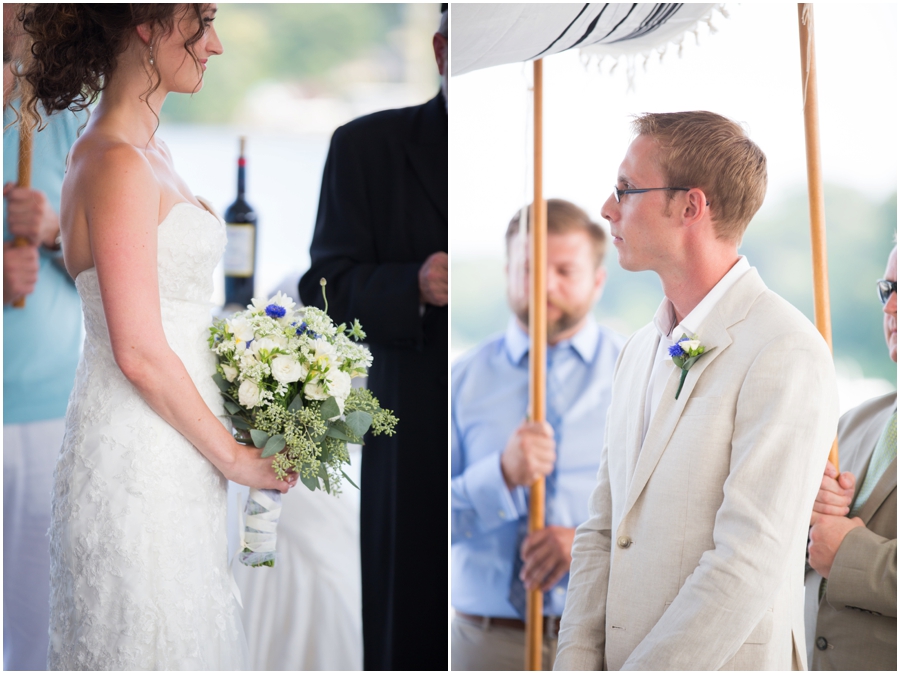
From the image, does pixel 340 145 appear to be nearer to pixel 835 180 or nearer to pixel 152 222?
pixel 152 222

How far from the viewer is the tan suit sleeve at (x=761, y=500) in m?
1.55

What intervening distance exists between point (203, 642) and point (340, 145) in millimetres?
1283

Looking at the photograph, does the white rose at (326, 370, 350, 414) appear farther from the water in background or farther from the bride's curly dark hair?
the bride's curly dark hair

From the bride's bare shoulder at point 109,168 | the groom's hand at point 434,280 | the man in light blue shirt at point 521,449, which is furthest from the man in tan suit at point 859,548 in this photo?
the bride's bare shoulder at point 109,168

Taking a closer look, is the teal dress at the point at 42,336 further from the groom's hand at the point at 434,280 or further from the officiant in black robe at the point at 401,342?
the groom's hand at the point at 434,280

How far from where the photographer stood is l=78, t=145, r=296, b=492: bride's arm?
61.4 inches

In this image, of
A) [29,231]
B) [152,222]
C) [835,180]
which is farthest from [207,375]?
[835,180]

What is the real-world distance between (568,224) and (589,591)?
960mm

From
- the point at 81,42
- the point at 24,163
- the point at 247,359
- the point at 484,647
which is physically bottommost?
the point at 484,647

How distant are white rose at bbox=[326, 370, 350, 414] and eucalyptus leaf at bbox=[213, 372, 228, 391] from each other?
0.82 ft

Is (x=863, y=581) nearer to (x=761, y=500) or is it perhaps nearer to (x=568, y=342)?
(x=761, y=500)

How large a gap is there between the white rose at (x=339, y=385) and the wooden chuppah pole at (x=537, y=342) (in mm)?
563

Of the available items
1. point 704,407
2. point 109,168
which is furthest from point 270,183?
point 704,407

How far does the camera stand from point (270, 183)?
1.98 metres
